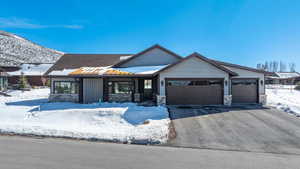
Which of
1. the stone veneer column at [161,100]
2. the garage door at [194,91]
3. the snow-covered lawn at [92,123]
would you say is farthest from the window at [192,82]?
the snow-covered lawn at [92,123]

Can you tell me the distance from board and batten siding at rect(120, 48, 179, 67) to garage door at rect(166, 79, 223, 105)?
4.29m

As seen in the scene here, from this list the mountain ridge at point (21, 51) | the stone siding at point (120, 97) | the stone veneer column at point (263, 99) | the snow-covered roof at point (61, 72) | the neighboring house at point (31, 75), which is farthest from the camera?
the mountain ridge at point (21, 51)

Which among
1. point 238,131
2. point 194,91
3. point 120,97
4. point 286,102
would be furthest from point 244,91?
point 120,97

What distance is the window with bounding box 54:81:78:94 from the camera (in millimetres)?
15631

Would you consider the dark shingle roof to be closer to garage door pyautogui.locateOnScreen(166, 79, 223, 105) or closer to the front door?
the front door

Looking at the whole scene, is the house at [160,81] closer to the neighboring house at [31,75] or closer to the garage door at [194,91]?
the garage door at [194,91]

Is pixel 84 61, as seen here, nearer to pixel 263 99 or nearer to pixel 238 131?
pixel 238 131

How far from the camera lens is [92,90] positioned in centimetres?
1542

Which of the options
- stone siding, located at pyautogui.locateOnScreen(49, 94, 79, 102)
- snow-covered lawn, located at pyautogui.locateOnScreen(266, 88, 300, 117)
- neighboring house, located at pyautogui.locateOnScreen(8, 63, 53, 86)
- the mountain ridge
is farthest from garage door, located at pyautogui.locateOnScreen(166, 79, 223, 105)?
the mountain ridge

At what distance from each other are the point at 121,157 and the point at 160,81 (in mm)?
9145

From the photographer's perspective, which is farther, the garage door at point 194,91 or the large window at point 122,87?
the large window at point 122,87

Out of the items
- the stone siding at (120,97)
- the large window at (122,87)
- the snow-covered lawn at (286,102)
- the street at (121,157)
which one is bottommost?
the street at (121,157)

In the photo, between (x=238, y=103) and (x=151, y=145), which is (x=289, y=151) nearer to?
(x=151, y=145)

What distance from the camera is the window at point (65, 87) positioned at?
15.6 meters
